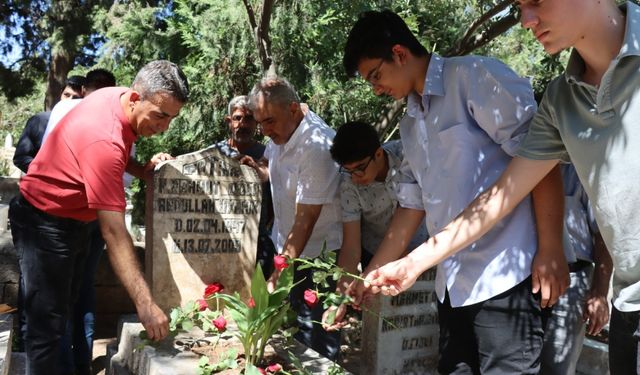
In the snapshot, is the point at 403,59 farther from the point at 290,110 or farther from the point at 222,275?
the point at 222,275

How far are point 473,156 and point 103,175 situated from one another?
148 cm

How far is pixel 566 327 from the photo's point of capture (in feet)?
9.10

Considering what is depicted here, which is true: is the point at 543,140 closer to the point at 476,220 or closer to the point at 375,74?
the point at 476,220

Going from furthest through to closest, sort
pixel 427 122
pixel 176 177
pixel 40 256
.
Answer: pixel 176 177 → pixel 40 256 → pixel 427 122

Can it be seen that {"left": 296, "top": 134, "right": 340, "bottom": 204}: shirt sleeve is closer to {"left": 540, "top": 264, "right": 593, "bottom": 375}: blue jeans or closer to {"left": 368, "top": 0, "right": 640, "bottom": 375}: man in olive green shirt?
{"left": 540, "top": 264, "right": 593, "bottom": 375}: blue jeans

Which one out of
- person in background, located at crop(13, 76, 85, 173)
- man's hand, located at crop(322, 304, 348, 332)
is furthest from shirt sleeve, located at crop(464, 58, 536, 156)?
person in background, located at crop(13, 76, 85, 173)

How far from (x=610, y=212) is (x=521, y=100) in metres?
0.61

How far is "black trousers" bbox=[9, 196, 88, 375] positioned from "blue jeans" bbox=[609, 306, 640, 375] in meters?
2.33

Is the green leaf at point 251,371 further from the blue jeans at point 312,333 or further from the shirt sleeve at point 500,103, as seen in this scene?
the shirt sleeve at point 500,103

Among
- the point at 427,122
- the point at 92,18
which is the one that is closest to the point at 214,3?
the point at 92,18

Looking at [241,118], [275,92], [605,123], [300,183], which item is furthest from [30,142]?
[605,123]

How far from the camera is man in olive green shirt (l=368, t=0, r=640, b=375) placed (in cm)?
135

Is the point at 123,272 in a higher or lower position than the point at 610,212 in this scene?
lower

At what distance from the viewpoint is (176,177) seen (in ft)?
12.0
